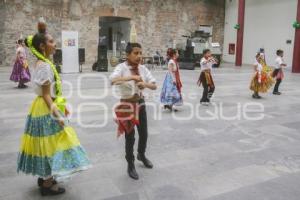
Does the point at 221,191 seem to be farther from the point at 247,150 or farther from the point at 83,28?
the point at 83,28

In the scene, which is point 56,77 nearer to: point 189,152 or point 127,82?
point 127,82

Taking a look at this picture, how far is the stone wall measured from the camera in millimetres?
15992

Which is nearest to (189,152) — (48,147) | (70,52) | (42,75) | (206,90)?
(48,147)

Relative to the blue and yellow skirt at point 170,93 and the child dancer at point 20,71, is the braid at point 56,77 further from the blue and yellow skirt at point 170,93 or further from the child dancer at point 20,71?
the child dancer at point 20,71

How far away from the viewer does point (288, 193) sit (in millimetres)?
3164

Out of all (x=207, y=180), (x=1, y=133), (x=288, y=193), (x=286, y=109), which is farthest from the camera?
(x=286, y=109)

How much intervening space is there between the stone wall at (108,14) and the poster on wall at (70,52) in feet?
11.9

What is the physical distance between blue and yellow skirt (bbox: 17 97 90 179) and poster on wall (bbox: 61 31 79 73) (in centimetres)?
1108

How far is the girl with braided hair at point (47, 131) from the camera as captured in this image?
2.77 meters

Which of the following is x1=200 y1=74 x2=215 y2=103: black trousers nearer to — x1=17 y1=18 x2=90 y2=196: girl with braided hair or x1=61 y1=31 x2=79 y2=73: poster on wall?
x1=17 y1=18 x2=90 y2=196: girl with braided hair

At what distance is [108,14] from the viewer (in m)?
17.8

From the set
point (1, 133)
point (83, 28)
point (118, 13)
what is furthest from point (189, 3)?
point (1, 133)

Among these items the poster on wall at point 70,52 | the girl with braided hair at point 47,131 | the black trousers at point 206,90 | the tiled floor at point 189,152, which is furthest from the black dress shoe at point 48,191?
the poster on wall at point 70,52

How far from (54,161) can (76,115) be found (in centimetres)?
357
